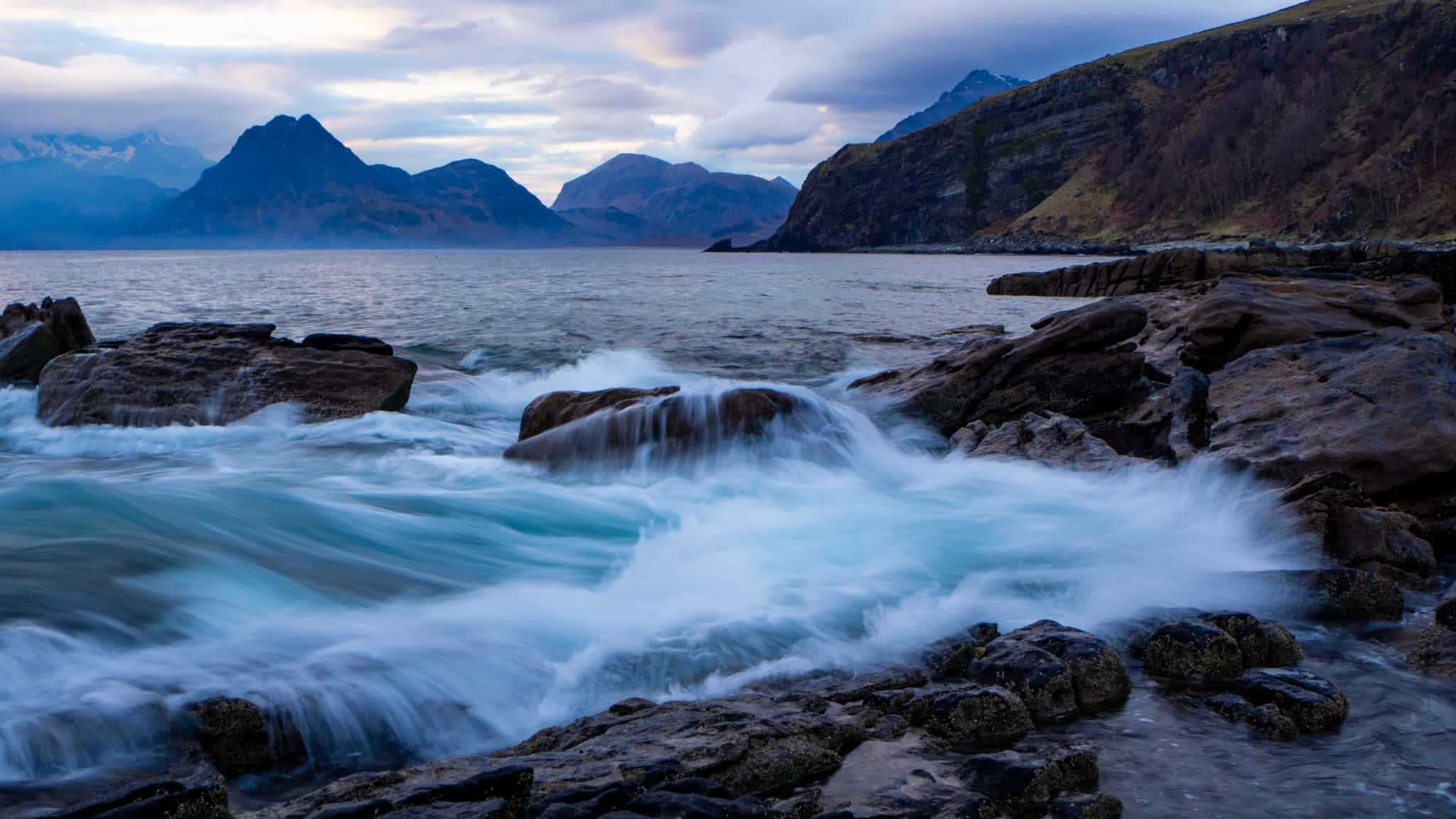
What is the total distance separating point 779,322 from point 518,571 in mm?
24132

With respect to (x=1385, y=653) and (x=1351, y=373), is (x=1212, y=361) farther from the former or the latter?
(x=1385, y=653)

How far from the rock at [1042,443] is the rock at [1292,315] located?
122 inches

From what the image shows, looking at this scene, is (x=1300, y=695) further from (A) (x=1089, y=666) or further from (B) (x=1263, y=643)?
(A) (x=1089, y=666)

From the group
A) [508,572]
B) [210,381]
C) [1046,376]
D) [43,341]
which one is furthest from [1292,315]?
[43,341]

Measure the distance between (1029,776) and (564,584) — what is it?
4736mm

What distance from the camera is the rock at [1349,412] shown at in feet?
27.4

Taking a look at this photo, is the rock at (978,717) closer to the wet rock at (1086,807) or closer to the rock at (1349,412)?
the wet rock at (1086,807)

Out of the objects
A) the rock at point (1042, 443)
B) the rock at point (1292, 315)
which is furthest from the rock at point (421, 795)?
the rock at point (1292, 315)

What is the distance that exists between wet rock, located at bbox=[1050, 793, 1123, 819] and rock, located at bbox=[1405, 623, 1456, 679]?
286 cm

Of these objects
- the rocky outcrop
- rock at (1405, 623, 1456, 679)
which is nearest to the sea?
rock at (1405, 623, 1456, 679)

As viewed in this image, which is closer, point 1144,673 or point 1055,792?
point 1055,792

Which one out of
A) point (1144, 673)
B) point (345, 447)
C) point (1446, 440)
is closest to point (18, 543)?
point (345, 447)

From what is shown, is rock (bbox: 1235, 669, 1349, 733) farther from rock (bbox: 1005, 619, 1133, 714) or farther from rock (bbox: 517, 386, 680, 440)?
rock (bbox: 517, 386, 680, 440)

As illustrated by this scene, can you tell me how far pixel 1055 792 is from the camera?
155 inches
